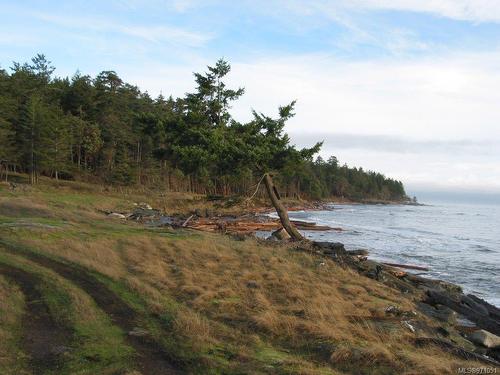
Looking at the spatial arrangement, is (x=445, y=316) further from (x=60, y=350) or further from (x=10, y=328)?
(x=10, y=328)

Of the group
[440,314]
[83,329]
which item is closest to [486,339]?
[440,314]

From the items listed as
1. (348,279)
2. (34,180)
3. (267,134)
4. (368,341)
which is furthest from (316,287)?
(34,180)

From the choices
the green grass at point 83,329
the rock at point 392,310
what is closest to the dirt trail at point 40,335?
the green grass at point 83,329

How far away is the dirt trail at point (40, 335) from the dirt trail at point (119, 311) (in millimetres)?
1034

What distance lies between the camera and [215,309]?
9883mm

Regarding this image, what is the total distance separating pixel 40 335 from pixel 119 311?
1817mm

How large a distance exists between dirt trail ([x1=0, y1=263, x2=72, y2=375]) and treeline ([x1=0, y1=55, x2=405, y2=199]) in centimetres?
1186

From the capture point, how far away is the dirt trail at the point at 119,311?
6576mm

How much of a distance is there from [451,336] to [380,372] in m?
4.49

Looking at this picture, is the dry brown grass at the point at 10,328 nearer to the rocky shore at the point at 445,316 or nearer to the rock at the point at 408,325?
the rocky shore at the point at 445,316

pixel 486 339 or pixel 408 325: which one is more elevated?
pixel 408 325

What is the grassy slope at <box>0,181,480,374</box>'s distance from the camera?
695 cm

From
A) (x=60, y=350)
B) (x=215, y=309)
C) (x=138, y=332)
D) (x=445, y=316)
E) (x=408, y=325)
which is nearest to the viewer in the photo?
(x=60, y=350)

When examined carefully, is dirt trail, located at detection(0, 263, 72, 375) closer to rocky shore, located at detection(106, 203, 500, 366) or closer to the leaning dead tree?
rocky shore, located at detection(106, 203, 500, 366)
